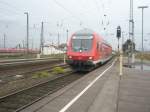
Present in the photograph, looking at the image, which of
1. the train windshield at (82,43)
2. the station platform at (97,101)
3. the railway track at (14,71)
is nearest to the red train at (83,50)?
the train windshield at (82,43)

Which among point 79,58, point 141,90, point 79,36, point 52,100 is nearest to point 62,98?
point 52,100

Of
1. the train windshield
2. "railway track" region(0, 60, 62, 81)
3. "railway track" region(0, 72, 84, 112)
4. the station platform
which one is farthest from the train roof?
the station platform

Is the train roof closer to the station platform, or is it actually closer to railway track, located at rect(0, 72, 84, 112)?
railway track, located at rect(0, 72, 84, 112)

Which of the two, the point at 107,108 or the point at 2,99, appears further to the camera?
the point at 2,99

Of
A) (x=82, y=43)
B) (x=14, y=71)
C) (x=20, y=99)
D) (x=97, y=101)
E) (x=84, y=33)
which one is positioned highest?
(x=84, y=33)

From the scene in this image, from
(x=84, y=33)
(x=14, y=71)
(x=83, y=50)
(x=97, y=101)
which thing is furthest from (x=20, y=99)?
(x=84, y=33)

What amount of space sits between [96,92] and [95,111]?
365 cm

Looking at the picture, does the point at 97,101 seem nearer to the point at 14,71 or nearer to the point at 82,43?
the point at 82,43

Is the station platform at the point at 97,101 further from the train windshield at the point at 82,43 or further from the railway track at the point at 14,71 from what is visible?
the train windshield at the point at 82,43

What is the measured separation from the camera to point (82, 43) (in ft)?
79.7

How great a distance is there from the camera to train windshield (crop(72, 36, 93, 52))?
24.1m

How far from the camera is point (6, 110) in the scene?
9492 mm

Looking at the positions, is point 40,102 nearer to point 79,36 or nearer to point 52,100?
point 52,100

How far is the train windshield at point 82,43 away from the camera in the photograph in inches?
948
